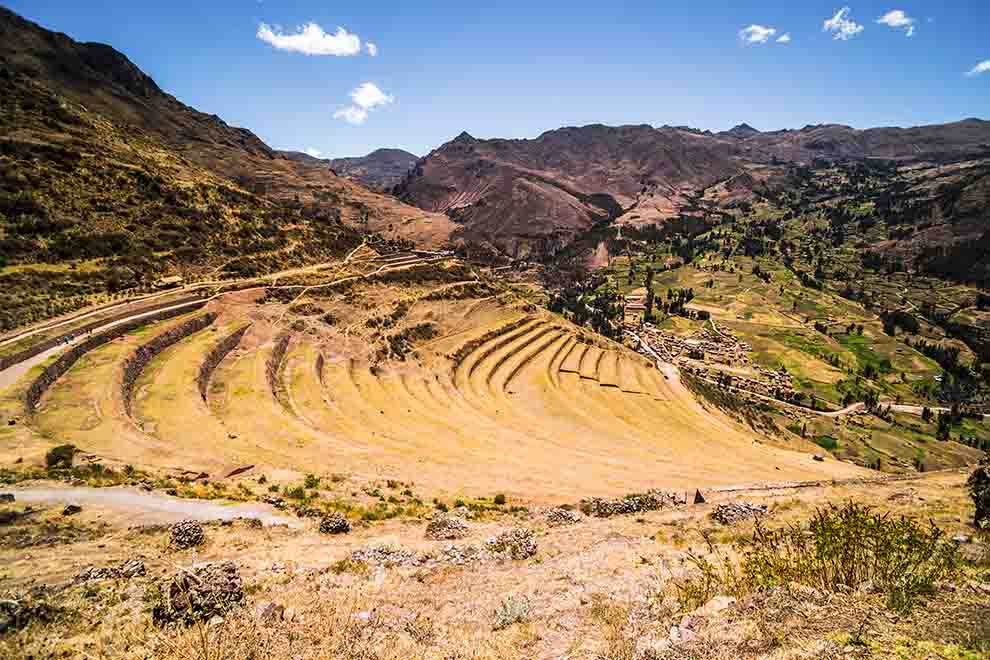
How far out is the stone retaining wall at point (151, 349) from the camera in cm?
3272

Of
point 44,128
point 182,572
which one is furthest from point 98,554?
point 44,128

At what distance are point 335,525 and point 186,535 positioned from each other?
481 centimetres

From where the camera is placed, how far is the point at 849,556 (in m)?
10.8

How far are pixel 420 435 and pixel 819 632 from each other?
30734 millimetres

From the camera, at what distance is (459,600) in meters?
12.3

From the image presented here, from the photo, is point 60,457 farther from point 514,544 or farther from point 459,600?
point 514,544

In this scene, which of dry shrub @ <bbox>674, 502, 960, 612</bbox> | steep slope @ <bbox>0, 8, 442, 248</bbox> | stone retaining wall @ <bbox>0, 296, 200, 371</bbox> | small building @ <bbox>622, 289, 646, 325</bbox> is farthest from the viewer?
small building @ <bbox>622, 289, 646, 325</bbox>

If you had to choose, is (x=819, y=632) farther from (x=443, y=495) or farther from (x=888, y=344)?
(x=888, y=344)

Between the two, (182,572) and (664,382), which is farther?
(664,382)

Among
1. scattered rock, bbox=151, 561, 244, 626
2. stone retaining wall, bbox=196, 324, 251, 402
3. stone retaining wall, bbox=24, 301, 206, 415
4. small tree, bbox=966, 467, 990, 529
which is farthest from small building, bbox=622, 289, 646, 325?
scattered rock, bbox=151, 561, 244, 626

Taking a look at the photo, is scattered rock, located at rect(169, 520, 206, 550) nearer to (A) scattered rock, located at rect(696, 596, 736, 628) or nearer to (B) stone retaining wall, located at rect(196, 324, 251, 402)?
(A) scattered rock, located at rect(696, 596, 736, 628)

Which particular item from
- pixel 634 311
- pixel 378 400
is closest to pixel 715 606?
pixel 378 400

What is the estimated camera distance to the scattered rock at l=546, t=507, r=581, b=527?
65.8 feet

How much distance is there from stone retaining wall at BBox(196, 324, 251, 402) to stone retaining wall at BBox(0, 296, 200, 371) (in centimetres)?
833
